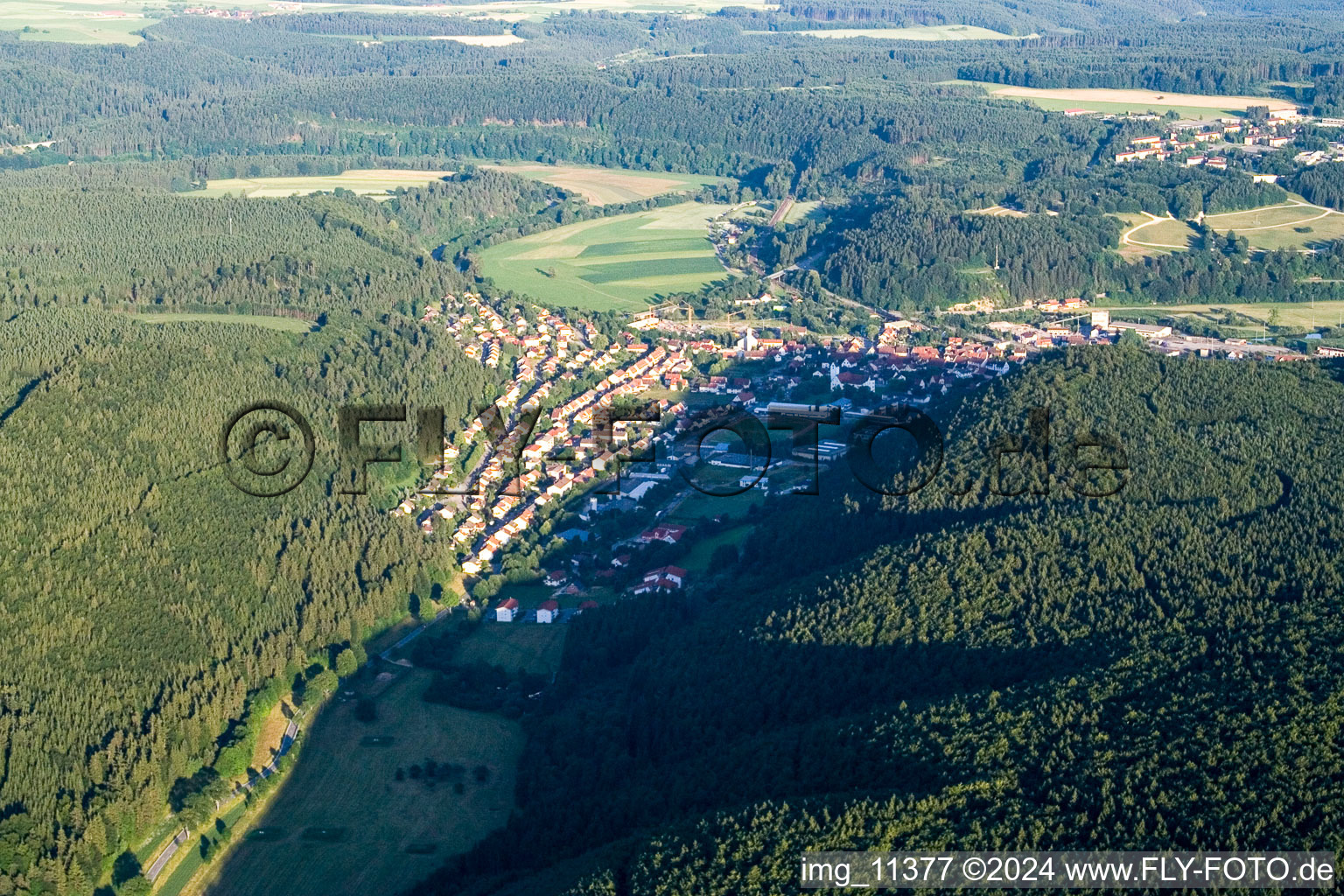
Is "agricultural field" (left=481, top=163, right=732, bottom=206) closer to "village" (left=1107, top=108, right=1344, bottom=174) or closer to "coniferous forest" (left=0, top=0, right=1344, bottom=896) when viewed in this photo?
"coniferous forest" (left=0, top=0, right=1344, bottom=896)

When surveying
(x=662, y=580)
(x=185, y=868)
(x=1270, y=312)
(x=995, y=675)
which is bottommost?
(x=185, y=868)

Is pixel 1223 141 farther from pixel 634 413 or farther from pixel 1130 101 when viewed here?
pixel 634 413

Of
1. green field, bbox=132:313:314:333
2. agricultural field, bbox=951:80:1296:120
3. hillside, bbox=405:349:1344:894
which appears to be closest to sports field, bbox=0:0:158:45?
agricultural field, bbox=951:80:1296:120

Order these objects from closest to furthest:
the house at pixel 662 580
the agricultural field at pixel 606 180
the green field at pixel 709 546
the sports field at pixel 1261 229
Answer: the house at pixel 662 580 < the green field at pixel 709 546 < the sports field at pixel 1261 229 < the agricultural field at pixel 606 180

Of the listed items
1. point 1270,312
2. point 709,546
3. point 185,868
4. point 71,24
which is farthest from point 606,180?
point 71,24

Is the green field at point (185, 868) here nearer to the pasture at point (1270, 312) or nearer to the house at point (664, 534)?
the house at point (664, 534)

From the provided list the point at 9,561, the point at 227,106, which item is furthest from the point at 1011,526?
the point at 227,106

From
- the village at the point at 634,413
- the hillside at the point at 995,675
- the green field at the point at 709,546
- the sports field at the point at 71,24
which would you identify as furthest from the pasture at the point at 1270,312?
the sports field at the point at 71,24
